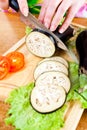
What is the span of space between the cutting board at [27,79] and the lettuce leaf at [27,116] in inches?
1.3

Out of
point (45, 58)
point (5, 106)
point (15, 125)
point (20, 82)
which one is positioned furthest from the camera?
point (45, 58)

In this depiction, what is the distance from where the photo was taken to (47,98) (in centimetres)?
103

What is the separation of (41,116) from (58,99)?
0.08 metres

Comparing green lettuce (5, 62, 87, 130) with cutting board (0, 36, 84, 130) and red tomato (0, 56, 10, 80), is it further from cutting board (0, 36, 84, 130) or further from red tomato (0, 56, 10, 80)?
red tomato (0, 56, 10, 80)

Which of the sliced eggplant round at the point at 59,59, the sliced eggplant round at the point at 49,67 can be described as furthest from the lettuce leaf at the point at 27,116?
the sliced eggplant round at the point at 59,59

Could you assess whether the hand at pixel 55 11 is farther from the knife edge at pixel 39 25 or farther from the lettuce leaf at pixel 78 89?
the lettuce leaf at pixel 78 89

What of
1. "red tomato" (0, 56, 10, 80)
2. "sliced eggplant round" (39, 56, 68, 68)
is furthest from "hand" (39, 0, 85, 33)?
"red tomato" (0, 56, 10, 80)

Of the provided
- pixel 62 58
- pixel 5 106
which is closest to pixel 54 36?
pixel 62 58

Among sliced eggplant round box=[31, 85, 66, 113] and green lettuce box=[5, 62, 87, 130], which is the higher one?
sliced eggplant round box=[31, 85, 66, 113]

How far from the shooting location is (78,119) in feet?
3.42

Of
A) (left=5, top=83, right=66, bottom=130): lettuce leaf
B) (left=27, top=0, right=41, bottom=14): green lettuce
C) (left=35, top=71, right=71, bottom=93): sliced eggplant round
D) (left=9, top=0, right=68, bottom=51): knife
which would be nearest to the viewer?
(left=5, top=83, right=66, bottom=130): lettuce leaf

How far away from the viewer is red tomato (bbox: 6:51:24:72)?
1.29 metres

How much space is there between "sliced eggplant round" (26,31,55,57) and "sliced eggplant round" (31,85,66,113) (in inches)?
11.5

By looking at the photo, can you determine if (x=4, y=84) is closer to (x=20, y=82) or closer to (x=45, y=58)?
(x=20, y=82)
